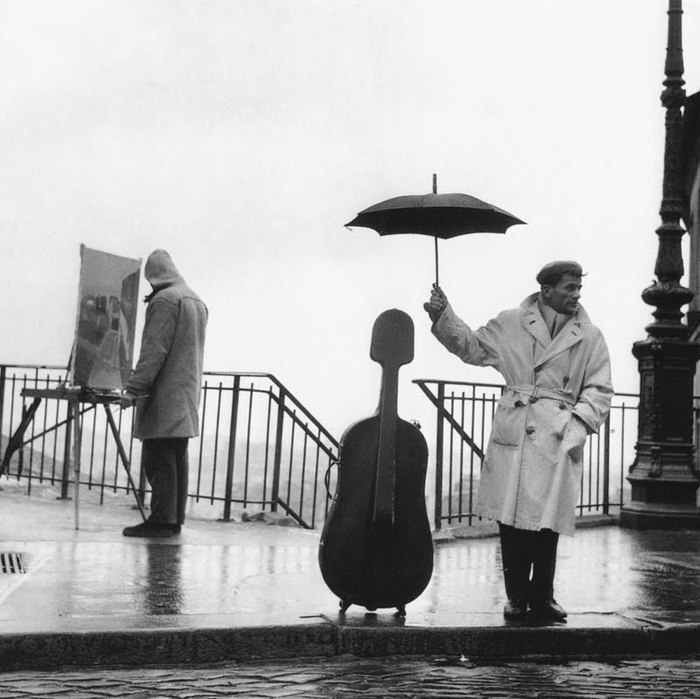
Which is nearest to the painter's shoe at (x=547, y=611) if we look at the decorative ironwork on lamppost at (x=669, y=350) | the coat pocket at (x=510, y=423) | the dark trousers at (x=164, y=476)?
the coat pocket at (x=510, y=423)

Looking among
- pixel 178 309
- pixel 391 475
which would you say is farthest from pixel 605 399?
pixel 178 309

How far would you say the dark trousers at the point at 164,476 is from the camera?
9.23m

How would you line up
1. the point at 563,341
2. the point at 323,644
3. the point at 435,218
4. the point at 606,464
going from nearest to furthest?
the point at 323,644, the point at 563,341, the point at 435,218, the point at 606,464

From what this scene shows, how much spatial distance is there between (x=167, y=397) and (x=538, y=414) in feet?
12.9

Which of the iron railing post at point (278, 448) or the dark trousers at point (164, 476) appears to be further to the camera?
the iron railing post at point (278, 448)

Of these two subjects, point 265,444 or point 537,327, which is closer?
point 537,327

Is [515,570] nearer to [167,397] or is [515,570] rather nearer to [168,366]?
[167,397]

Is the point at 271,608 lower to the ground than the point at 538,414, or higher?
lower

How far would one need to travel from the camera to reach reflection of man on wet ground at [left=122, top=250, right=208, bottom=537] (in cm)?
923

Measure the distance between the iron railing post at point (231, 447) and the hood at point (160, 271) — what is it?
89.9 inches

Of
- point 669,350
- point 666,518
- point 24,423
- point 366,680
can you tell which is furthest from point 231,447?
point 366,680

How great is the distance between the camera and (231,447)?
463 inches

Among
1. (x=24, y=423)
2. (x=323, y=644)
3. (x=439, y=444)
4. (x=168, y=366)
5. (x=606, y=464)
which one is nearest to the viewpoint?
(x=323, y=644)

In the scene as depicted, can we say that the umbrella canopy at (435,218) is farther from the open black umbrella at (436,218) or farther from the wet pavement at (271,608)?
the wet pavement at (271,608)
